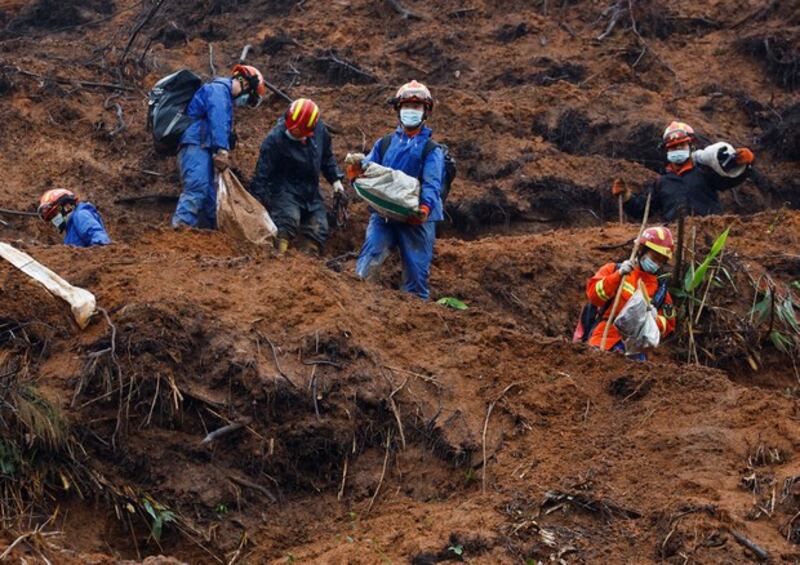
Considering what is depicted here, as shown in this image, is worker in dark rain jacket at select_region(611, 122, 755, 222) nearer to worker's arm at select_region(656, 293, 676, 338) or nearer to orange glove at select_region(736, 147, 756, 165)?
orange glove at select_region(736, 147, 756, 165)

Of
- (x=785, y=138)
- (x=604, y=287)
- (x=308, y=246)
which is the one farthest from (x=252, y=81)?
(x=785, y=138)

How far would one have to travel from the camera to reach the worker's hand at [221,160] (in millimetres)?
10914

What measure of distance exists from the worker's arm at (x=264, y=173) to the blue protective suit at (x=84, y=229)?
1.37m

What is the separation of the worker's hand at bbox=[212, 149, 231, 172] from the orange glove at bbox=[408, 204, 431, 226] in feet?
5.76

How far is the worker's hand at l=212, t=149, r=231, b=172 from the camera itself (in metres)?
10.9

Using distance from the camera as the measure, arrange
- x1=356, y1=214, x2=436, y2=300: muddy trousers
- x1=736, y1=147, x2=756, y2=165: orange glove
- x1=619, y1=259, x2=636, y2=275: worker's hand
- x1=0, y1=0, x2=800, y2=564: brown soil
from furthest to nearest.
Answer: x1=736, y1=147, x2=756, y2=165: orange glove → x1=356, y1=214, x2=436, y2=300: muddy trousers → x1=619, y1=259, x2=636, y2=275: worker's hand → x1=0, y1=0, x2=800, y2=564: brown soil

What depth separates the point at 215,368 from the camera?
7.58m

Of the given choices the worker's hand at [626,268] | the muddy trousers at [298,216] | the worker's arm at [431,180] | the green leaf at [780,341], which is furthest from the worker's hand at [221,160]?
the green leaf at [780,341]

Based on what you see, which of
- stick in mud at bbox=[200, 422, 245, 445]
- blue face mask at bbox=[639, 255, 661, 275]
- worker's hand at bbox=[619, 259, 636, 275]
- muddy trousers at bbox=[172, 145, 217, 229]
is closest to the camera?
stick in mud at bbox=[200, 422, 245, 445]

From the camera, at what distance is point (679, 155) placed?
41.4ft

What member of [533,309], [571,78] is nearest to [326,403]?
[533,309]

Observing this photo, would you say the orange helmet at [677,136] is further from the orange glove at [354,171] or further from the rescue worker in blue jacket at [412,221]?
the orange glove at [354,171]

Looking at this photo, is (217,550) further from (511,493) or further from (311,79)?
(311,79)

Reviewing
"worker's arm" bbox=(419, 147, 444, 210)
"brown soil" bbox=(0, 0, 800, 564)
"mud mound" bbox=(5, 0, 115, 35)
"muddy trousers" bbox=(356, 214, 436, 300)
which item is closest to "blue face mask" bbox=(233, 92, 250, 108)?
"brown soil" bbox=(0, 0, 800, 564)
